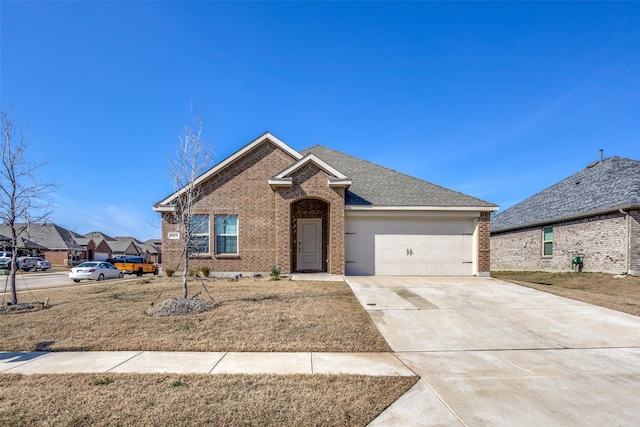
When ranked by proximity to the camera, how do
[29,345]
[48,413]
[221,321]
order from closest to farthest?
[48,413] < [29,345] < [221,321]

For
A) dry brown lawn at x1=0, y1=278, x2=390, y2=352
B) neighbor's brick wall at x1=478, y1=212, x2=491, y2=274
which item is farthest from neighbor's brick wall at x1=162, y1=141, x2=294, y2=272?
neighbor's brick wall at x1=478, y1=212, x2=491, y2=274

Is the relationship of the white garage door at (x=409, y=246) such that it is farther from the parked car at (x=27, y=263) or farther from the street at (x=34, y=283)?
the parked car at (x=27, y=263)

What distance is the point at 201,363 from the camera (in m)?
5.25

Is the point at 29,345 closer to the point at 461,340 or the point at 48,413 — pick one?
the point at 48,413

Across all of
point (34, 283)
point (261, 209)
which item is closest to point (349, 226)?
point (261, 209)

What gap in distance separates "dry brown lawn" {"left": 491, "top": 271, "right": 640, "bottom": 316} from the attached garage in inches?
96.6

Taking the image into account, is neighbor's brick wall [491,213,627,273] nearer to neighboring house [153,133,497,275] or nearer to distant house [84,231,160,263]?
neighboring house [153,133,497,275]

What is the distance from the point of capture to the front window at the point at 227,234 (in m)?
15.0

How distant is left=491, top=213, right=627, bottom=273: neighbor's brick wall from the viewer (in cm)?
1594

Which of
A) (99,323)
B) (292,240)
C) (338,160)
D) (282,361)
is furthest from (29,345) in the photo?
(338,160)

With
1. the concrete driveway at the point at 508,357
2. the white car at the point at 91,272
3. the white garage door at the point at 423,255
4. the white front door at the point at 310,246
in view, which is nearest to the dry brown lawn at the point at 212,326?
the concrete driveway at the point at 508,357

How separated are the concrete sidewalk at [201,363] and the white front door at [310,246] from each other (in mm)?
10282

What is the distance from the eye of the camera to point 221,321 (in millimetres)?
7414

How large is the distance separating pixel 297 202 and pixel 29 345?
1076cm
